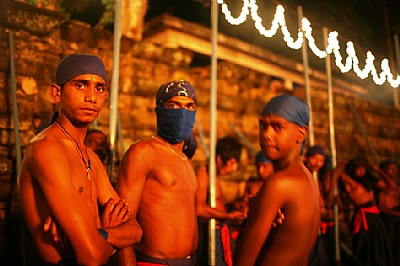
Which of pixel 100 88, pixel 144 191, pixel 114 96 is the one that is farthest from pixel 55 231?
pixel 114 96

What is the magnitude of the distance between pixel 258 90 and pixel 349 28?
23.0 feet

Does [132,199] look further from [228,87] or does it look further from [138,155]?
[228,87]

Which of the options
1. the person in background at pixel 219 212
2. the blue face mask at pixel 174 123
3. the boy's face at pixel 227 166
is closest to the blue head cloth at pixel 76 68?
the blue face mask at pixel 174 123

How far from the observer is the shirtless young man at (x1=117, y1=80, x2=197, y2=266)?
3.48m

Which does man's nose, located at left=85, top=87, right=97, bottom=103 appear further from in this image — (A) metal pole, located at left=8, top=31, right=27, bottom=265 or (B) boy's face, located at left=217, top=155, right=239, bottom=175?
(B) boy's face, located at left=217, top=155, right=239, bottom=175

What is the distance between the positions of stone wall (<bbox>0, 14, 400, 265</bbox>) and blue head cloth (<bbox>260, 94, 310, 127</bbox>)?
4.02 m

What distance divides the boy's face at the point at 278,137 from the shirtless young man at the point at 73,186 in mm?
982

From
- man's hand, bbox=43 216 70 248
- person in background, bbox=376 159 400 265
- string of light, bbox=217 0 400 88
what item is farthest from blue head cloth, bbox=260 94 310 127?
person in background, bbox=376 159 400 265

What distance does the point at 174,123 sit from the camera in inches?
156

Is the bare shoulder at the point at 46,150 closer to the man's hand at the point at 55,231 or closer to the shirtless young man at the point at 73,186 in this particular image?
the shirtless young man at the point at 73,186

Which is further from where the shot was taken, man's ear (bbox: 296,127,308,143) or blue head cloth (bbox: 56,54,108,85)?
man's ear (bbox: 296,127,308,143)

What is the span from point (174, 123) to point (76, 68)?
142 cm

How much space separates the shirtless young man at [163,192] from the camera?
348cm

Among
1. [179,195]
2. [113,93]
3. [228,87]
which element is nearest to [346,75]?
[228,87]
